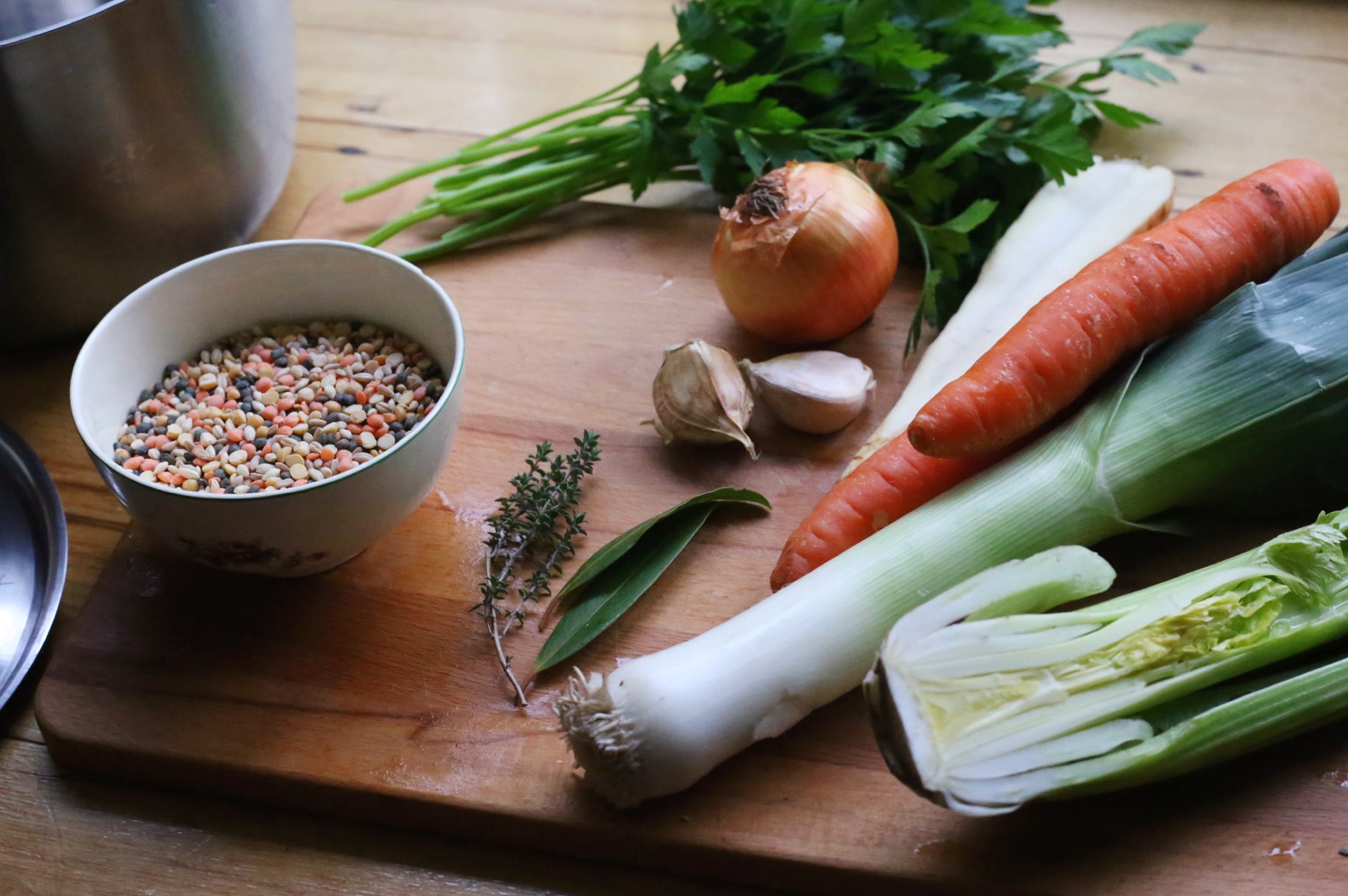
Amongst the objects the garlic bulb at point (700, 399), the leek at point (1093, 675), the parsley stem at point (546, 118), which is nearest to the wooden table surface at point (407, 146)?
the parsley stem at point (546, 118)

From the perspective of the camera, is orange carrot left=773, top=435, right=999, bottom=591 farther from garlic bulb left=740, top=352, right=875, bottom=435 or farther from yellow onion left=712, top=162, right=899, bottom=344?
yellow onion left=712, top=162, right=899, bottom=344

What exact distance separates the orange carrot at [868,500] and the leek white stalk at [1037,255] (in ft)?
0.22

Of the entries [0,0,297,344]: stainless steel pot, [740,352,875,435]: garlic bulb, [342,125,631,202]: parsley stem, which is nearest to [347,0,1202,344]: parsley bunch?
[342,125,631,202]: parsley stem

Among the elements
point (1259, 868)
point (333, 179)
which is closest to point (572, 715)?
point (1259, 868)

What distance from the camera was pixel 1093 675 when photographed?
0.86 m

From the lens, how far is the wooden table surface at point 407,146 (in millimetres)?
930

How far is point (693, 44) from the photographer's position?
1416 millimetres

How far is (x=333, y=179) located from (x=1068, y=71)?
45.5 inches

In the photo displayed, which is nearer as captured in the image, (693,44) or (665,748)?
(665,748)

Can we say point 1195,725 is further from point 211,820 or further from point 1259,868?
point 211,820

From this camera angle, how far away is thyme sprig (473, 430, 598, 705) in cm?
106

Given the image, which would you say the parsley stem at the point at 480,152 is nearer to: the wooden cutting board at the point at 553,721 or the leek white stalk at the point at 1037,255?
the wooden cutting board at the point at 553,721

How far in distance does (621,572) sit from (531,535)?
99 millimetres

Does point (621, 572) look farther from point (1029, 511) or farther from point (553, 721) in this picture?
point (1029, 511)
